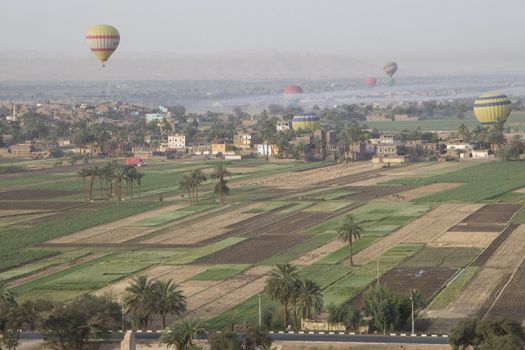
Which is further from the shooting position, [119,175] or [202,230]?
[119,175]

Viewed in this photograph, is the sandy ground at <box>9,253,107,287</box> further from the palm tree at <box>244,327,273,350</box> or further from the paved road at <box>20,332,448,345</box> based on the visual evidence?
the palm tree at <box>244,327,273,350</box>

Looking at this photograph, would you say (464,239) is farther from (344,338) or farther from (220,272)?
(344,338)

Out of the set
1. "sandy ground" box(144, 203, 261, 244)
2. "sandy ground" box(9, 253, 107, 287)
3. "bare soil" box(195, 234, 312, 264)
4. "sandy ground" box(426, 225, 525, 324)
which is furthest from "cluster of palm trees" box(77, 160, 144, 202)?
"sandy ground" box(426, 225, 525, 324)

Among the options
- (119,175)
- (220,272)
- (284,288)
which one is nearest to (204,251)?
(220,272)

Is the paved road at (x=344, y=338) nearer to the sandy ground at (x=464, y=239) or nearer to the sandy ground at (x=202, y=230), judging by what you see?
the sandy ground at (x=464, y=239)

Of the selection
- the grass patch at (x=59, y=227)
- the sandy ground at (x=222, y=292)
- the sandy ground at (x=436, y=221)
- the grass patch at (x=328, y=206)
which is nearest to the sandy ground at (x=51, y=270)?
the grass patch at (x=59, y=227)

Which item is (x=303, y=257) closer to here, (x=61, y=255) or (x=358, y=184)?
(x=61, y=255)
